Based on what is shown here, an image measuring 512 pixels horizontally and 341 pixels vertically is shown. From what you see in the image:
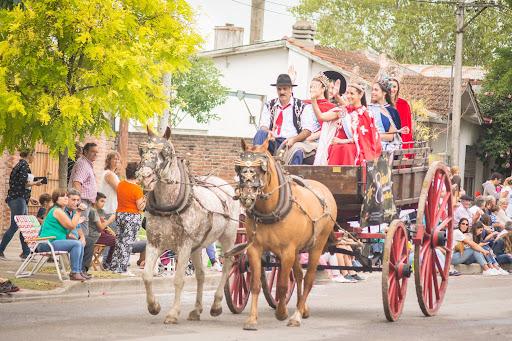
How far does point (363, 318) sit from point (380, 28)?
2315 inches

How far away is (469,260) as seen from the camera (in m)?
25.0

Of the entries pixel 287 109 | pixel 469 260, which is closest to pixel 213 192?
pixel 287 109

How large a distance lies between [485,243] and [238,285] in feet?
35.3

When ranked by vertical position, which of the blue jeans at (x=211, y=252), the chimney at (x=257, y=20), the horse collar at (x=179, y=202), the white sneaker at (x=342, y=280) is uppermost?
the chimney at (x=257, y=20)

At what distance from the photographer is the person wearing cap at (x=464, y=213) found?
2535 centimetres

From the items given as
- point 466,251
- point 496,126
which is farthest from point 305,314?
point 496,126

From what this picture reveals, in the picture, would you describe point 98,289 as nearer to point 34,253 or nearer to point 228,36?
point 34,253

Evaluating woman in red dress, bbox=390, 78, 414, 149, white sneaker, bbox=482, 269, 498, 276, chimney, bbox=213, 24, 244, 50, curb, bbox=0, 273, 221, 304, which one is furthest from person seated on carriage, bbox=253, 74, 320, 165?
chimney, bbox=213, 24, 244, 50

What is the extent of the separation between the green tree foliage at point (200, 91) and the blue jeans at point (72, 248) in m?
27.6

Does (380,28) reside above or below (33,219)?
above

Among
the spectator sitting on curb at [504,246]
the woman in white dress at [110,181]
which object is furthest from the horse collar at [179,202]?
the spectator sitting on curb at [504,246]

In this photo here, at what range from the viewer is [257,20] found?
58500 millimetres

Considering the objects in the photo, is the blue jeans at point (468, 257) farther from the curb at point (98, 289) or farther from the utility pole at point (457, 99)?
the utility pole at point (457, 99)

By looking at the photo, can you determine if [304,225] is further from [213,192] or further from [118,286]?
[118,286]
